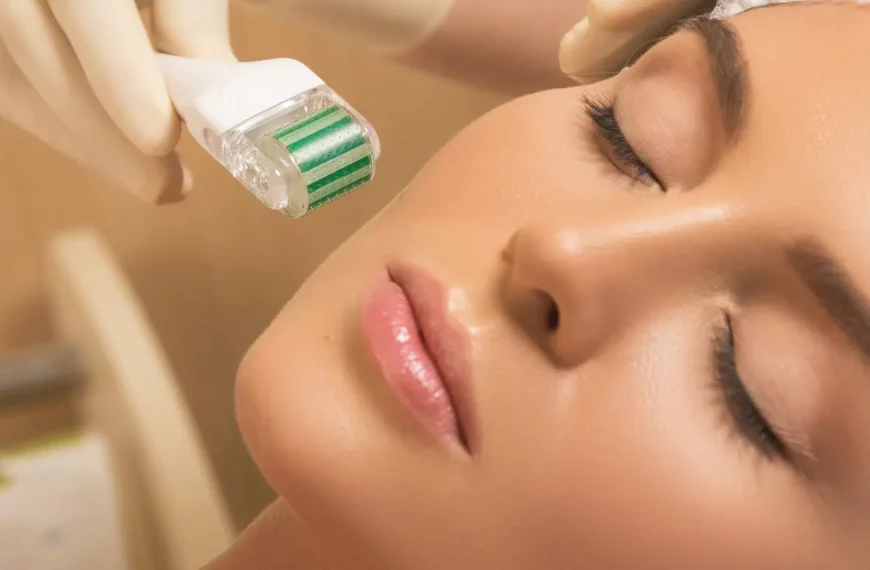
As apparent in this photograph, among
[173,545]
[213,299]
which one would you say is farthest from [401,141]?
[173,545]

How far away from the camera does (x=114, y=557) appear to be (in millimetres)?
1022

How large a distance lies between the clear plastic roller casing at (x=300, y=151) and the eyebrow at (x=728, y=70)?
0.22m

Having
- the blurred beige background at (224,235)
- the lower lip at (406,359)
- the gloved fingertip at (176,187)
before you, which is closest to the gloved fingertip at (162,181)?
the gloved fingertip at (176,187)

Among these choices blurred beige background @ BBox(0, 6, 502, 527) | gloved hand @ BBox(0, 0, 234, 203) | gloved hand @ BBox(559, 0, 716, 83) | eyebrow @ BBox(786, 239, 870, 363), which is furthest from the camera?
blurred beige background @ BBox(0, 6, 502, 527)

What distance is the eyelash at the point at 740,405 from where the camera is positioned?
479 mm

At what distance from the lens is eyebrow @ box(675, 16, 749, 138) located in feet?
1.64

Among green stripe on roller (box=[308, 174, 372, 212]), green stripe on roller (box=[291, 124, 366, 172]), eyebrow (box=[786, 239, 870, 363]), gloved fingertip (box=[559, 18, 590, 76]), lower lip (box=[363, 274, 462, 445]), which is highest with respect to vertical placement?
eyebrow (box=[786, 239, 870, 363])

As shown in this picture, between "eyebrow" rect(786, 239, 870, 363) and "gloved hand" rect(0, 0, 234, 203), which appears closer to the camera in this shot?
"eyebrow" rect(786, 239, 870, 363)

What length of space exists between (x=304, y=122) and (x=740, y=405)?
0.31m

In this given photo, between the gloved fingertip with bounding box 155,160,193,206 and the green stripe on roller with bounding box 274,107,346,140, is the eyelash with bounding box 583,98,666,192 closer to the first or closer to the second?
the green stripe on roller with bounding box 274,107,346,140

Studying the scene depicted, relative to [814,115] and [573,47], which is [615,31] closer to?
[573,47]

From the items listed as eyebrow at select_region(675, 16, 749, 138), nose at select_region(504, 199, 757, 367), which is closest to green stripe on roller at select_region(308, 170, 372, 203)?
nose at select_region(504, 199, 757, 367)

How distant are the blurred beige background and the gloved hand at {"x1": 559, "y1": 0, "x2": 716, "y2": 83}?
0.60m

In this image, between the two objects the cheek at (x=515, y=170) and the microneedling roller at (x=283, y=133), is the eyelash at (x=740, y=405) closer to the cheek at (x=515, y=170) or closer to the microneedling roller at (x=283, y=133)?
the cheek at (x=515, y=170)
